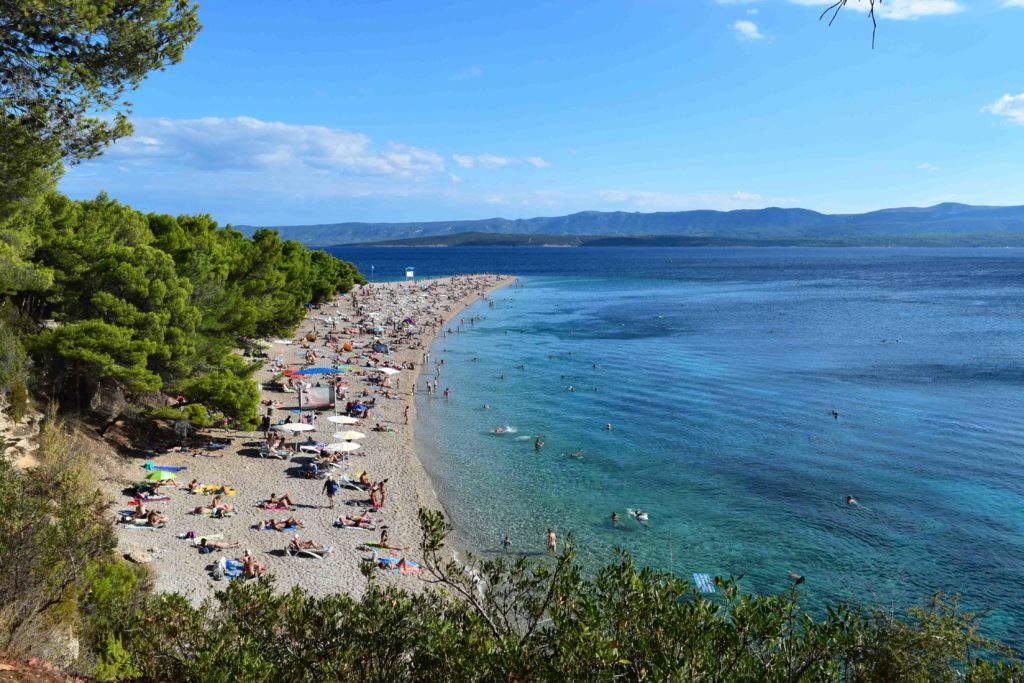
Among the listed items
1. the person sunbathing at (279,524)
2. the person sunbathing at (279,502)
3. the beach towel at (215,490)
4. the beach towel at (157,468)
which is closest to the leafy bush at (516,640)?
the person sunbathing at (279,524)

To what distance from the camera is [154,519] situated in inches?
765

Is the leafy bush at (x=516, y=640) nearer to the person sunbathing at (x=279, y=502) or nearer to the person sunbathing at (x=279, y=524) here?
the person sunbathing at (x=279, y=524)

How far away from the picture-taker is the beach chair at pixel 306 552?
18.7 meters

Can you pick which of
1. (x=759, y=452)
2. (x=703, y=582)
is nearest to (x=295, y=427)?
(x=703, y=582)

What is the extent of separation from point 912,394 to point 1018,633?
26.2m

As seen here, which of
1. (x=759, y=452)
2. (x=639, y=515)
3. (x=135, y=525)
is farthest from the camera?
(x=759, y=452)

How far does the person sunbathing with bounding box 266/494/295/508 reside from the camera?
854 inches

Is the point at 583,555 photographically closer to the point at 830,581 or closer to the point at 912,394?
the point at 830,581

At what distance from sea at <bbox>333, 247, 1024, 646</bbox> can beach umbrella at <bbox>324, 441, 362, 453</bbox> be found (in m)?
3.22

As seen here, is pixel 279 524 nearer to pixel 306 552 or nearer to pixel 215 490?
pixel 306 552

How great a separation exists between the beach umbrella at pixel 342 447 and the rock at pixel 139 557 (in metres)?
9.04

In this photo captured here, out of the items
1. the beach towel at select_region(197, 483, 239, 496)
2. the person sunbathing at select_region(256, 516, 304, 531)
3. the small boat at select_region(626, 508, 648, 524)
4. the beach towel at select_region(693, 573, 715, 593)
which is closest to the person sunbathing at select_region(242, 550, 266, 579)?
the person sunbathing at select_region(256, 516, 304, 531)

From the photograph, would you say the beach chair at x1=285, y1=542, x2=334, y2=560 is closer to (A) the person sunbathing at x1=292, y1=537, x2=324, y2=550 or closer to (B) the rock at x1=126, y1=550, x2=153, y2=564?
(A) the person sunbathing at x1=292, y1=537, x2=324, y2=550

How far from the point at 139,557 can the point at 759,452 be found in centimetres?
2391
